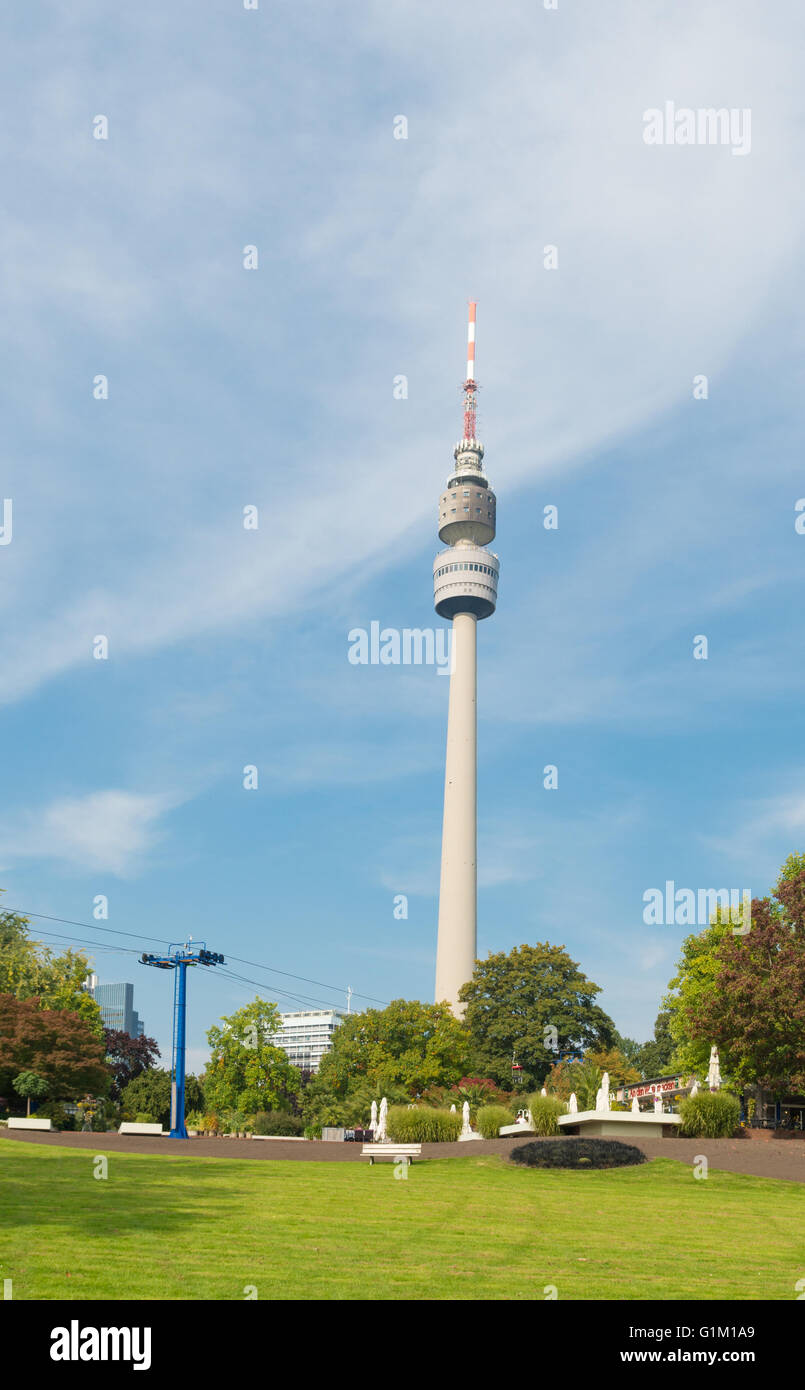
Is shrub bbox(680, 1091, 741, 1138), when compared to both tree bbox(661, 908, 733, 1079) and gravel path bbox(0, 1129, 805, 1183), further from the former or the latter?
tree bbox(661, 908, 733, 1079)

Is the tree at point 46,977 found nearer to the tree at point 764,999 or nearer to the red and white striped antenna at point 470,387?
the tree at point 764,999

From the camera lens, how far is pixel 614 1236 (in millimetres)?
17969

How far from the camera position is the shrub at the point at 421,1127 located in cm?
4006

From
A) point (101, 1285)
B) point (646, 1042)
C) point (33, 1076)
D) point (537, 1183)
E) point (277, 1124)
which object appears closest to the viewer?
point (101, 1285)

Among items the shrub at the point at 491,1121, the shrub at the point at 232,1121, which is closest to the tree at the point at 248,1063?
the shrub at the point at 232,1121

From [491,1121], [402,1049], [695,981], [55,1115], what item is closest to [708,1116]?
[491,1121]

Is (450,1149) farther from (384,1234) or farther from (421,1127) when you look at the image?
(384,1234)

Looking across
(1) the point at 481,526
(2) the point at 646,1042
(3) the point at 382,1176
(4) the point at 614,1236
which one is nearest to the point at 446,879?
(2) the point at 646,1042

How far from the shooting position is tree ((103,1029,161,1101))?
82.3 metres

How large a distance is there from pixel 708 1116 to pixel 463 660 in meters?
87.9

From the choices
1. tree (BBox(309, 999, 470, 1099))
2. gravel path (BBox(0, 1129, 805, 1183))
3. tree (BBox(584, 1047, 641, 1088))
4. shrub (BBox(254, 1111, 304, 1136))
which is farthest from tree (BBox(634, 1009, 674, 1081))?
gravel path (BBox(0, 1129, 805, 1183))
